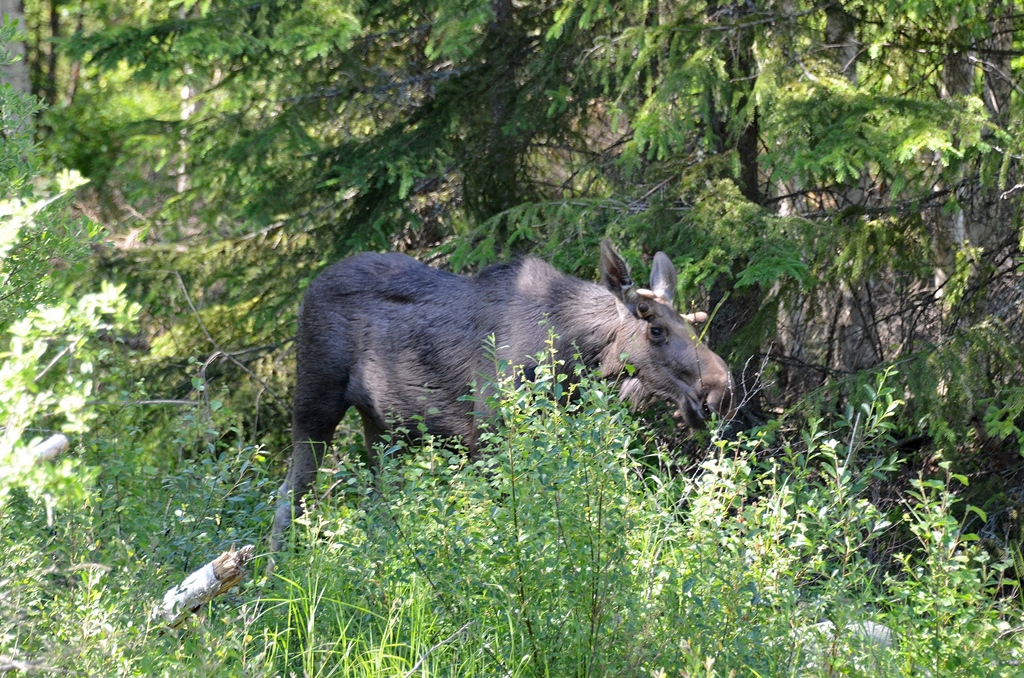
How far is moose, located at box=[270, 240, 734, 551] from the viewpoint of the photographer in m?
7.21

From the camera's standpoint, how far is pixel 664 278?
7.45 m

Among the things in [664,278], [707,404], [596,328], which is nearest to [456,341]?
[596,328]

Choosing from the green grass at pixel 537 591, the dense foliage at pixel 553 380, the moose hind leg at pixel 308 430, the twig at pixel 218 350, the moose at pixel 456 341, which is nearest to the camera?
the green grass at pixel 537 591

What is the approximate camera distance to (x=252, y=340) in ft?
35.2

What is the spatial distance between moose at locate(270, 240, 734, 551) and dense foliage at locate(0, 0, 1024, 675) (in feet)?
1.43

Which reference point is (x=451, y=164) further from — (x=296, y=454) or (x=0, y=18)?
(x=0, y=18)

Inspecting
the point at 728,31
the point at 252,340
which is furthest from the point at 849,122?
the point at 252,340

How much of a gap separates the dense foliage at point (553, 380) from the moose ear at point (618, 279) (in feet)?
1.52

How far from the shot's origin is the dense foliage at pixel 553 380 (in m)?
4.67

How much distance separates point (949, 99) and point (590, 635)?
453cm

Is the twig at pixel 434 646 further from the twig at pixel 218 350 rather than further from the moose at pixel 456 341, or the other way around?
the twig at pixel 218 350

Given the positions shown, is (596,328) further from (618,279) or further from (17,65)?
(17,65)

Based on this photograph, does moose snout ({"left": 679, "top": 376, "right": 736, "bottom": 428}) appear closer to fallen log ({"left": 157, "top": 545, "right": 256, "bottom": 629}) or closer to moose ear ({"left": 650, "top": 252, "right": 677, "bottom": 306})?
moose ear ({"left": 650, "top": 252, "right": 677, "bottom": 306})

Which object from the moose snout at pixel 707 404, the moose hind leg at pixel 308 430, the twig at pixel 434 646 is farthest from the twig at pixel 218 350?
the twig at pixel 434 646
